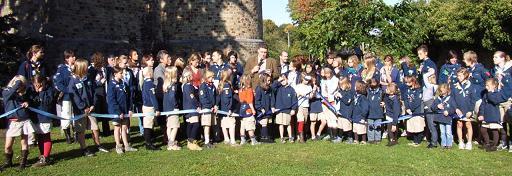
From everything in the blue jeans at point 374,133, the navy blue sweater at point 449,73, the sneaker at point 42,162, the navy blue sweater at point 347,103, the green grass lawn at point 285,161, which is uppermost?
the navy blue sweater at point 449,73

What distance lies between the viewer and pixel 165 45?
19.0 metres

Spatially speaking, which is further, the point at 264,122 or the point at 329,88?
the point at 329,88

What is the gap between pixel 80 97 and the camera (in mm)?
8570

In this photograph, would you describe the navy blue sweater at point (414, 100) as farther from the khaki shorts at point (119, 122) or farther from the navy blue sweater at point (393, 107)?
the khaki shorts at point (119, 122)

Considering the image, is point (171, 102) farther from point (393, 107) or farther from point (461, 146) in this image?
point (461, 146)

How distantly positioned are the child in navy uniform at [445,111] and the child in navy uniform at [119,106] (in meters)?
5.67

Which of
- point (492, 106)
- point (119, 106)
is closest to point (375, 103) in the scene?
point (492, 106)

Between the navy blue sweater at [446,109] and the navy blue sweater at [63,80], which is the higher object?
the navy blue sweater at [63,80]

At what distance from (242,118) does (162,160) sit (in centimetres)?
225

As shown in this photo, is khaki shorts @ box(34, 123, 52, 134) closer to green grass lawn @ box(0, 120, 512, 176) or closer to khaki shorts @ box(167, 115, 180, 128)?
green grass lawn @ box(0, 120, 512, 176)

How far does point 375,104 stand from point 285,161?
2.89 m

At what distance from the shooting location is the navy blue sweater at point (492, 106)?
8.92 meters

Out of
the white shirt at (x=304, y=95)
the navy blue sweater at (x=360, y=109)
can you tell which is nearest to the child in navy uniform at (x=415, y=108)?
the navy blue sweater at (x=360, y=109)

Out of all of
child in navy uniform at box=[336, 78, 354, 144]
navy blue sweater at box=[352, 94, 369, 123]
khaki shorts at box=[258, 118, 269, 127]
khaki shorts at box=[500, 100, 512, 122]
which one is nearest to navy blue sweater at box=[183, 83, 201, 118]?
khaki shorts at box=[258, 118, 269, 127]
